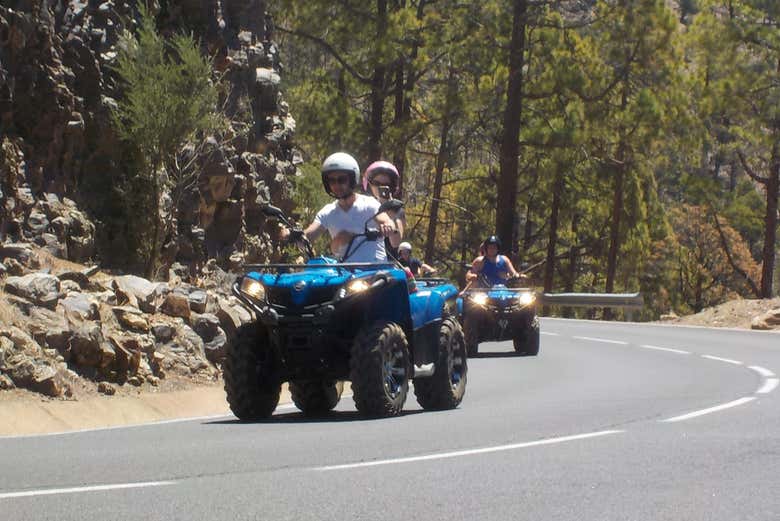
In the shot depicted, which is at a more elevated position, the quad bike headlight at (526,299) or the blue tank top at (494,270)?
the blue tank top at (494,270)

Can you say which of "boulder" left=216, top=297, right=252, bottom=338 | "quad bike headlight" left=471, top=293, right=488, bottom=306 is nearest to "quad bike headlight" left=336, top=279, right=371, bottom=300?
"boulder" left=216, top=297, right=252, bottom=338

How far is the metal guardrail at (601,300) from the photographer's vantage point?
1407 inches

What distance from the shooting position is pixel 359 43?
37.2 meters

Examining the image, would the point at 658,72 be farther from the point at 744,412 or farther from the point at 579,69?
the point at 744,412

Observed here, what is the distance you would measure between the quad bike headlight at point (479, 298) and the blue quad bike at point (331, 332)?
1053cm

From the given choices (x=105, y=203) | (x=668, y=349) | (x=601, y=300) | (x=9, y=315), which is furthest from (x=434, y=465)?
(x=601, y=300)

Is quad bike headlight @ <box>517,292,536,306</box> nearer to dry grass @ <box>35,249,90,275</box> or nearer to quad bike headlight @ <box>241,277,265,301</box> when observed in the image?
dry grass @ <box>35,249,90,275</box>

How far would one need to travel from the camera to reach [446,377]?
1155 centimetres

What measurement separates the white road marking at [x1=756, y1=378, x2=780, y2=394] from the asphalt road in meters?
0.75

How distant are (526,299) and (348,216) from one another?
11140mm

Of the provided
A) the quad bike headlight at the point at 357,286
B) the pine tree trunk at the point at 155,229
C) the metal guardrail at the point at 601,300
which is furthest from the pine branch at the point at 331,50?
the quad bike headlight at the point at 357,286

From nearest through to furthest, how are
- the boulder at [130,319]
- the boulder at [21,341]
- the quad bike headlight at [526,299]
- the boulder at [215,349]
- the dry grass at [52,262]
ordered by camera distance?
1. the boulder at [21,341]
2. the boulder at [130,319]
3. the boulder at [215,349]
4. the dry grass at [52,262]
5. the quad bike headlight at [526,299]

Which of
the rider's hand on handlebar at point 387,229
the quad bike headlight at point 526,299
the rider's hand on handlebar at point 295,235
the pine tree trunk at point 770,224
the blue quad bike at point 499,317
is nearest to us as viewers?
the rider's hand on handlebar at point 295,235

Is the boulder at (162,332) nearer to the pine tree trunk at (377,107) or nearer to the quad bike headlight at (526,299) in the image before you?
the quad bike headlight at (526,299)
